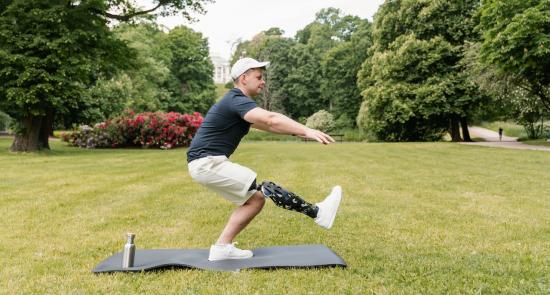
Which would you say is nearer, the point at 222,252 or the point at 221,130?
the point at 221,130

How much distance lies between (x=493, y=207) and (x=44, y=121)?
20.3 m

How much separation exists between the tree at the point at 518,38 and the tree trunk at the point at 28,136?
867 inches

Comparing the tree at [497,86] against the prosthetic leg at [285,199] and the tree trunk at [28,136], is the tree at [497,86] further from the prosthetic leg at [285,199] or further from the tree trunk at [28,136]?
the prosthetic leg at [285,199]

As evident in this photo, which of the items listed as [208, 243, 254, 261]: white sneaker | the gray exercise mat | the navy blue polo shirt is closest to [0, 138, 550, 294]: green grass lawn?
the gray exercise mat

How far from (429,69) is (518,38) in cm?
1278

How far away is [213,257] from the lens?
501 cm

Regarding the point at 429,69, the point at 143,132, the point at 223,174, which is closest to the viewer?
the point at 223,174

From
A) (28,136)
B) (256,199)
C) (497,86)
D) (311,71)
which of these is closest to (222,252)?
(256,199)

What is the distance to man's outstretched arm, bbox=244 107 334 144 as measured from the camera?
4199mm

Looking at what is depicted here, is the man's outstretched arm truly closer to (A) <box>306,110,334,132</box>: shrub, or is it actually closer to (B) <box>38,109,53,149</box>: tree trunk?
(B) <box>38,109,53,149</box>: tree trunk

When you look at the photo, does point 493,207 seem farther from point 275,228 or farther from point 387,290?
point 387,290

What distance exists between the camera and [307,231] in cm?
658

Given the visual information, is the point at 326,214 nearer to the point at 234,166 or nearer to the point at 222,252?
the point at 234,166

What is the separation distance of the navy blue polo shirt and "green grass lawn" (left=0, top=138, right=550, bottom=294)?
3.97ft
